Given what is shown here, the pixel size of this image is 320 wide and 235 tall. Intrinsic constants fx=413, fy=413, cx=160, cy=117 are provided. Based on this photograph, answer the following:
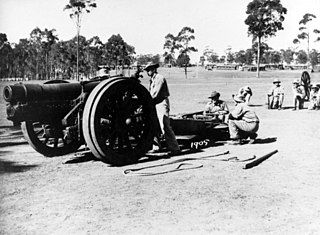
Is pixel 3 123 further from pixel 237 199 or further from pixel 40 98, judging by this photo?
pixel 237 199

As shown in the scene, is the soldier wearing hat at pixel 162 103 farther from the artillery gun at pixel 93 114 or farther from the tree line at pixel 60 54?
the tree line at pixel 60 54

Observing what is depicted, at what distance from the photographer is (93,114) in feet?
20.4

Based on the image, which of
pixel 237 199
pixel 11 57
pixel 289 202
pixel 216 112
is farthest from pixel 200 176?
pixel 11 57

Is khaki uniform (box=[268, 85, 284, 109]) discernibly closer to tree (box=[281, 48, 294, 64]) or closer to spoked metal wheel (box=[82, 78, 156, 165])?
spoked metal wheel (box=[82, 78, 156, 165])

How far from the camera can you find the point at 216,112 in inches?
400

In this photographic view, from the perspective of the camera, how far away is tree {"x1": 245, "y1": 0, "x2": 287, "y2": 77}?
55.2 metres

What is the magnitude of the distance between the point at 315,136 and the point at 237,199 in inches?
226

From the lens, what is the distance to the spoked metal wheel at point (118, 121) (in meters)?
6.30

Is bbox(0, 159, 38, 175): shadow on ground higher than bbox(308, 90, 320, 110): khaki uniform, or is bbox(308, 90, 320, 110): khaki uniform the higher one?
bbox(308, 90, 320, 110): khaki uniform

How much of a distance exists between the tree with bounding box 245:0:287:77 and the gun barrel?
2035 inches

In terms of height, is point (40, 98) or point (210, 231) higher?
point (40, 98)

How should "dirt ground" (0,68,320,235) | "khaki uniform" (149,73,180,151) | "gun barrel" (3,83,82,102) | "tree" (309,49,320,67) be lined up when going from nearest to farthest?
"dirt ground" (0,68,320,235) → "gun barrel" (3,83,82,102) → "khaki uniform" (149,73,180,151) → "tree" (309,49,320,67)

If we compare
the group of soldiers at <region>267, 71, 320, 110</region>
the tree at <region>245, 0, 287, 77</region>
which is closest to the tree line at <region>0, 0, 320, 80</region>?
the tree at <region>245, 0, 287, 77</region>

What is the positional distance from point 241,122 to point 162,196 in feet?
13.6
